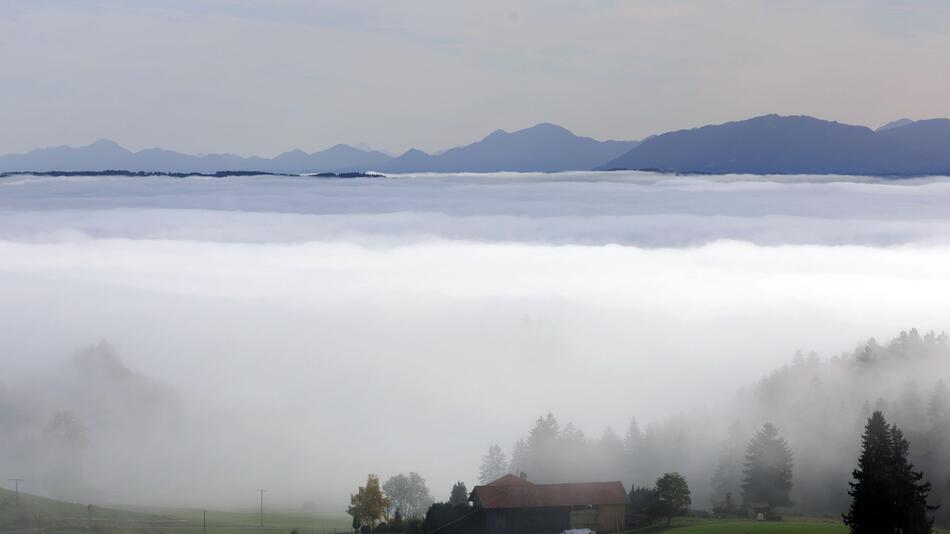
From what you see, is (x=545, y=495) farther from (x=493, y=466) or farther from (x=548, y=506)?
(x=493, y=466)

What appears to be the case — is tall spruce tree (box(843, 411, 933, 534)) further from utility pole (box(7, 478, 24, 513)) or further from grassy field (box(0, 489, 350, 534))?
utility pole (box(7, 478, 24, 513))

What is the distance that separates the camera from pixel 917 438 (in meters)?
76.4

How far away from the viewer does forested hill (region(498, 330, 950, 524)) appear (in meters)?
75.1

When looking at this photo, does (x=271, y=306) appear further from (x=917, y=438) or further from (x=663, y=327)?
(x=917, y=438)

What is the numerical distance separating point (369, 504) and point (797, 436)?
86.2ft

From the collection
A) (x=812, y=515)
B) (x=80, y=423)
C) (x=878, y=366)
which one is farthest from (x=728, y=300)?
(x=812, y=515)

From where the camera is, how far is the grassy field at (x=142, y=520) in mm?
76788

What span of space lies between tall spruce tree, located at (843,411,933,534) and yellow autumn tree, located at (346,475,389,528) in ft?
103

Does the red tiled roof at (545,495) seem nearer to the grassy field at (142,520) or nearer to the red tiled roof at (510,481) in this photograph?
the red tiled roof at (510,481)

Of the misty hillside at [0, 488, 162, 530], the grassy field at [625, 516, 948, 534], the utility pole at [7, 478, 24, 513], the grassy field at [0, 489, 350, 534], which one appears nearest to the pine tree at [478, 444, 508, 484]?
the grassy field at [0, 489, 350, 534]

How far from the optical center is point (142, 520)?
81062 millimetres

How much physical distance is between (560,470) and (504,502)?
8371 millimetres

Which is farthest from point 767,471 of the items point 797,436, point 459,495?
point 459,495

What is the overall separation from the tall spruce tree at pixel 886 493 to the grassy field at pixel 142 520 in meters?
32.2
